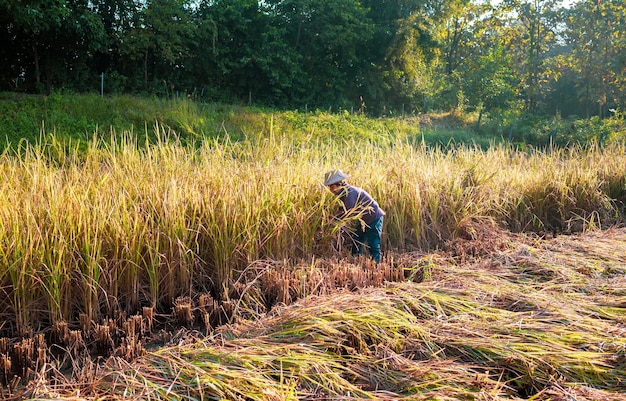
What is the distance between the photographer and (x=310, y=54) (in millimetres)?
18750

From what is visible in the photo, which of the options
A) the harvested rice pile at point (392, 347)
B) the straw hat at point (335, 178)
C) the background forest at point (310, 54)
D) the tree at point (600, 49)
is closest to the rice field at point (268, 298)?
the harvested rice pile at point (392, 347)

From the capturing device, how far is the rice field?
1.98 metres

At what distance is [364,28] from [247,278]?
17.4 meters

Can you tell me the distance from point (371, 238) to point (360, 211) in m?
0.27

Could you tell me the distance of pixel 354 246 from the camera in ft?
12.9

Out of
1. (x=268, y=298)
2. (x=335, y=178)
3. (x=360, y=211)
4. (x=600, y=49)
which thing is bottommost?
(x=268, y=298)

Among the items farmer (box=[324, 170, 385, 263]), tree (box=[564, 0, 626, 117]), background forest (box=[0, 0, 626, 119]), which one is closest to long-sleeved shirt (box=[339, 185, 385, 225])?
farmer (box=[324, 170, 385, 263])

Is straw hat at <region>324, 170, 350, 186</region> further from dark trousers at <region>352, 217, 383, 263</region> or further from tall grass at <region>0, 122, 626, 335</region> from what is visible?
dark trousers at <region>352, 217, 383, 263</region>

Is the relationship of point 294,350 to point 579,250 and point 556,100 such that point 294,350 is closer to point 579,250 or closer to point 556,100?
point 579,250

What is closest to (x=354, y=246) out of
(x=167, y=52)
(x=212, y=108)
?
(x=212, y=108)

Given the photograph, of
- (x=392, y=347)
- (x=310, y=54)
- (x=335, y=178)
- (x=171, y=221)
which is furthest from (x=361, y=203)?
(x=310, y=54)

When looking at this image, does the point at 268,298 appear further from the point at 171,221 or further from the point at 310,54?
the point at 310,54

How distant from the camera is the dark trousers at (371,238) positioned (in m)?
3.81

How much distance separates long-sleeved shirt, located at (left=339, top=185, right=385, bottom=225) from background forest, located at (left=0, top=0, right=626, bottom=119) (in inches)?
381
